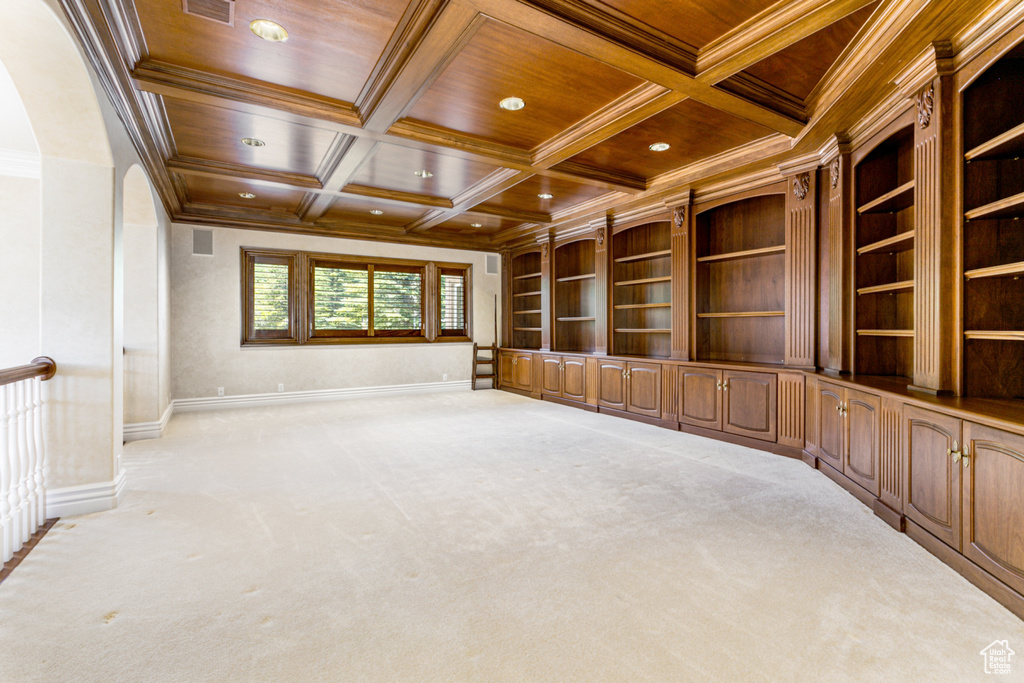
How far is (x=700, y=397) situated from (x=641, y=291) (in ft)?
6.42

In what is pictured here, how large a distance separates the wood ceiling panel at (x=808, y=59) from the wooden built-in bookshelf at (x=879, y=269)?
0.90 meters

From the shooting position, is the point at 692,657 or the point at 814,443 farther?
the point at 814,443

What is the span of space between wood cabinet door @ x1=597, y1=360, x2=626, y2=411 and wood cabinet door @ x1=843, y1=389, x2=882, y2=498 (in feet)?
9.28

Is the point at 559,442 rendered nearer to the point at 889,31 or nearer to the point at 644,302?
the point at 644,302

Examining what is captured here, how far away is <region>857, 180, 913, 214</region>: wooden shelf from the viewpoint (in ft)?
11.1

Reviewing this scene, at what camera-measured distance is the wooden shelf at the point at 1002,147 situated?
2.22 meters

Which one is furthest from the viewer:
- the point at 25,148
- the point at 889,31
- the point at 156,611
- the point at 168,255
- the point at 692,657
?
the point at 168,255

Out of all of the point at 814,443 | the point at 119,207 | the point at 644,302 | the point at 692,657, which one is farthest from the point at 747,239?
the point at 119,207

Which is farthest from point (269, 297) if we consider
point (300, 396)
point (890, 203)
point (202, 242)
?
point (890, 203)

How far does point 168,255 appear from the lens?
6277mm

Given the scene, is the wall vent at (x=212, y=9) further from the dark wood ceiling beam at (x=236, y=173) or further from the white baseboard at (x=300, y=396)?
the white baseboard at (x=300, y=396)

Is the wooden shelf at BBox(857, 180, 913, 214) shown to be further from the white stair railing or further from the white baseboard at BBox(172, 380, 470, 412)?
the white baseboard at BBox(172, 380, 470, 412)

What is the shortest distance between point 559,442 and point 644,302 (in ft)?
8.79

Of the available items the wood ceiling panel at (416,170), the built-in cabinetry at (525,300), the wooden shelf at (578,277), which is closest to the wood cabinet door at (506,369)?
the built-in cabinetry at (525,300)
